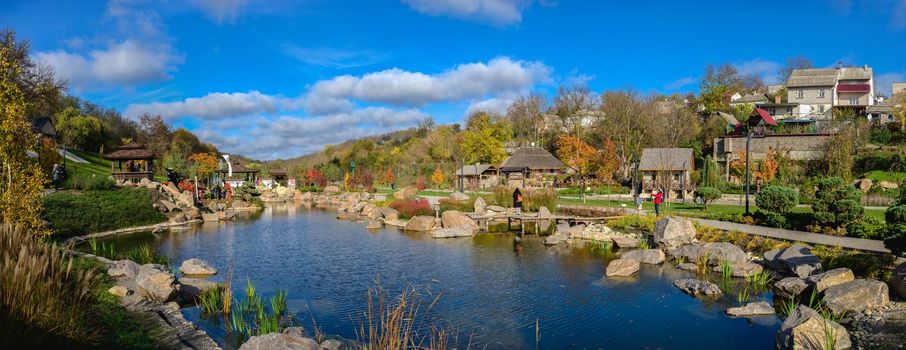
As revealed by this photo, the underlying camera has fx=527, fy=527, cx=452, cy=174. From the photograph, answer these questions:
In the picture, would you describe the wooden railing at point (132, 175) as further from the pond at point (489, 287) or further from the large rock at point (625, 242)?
the large rock at point (625, 242)

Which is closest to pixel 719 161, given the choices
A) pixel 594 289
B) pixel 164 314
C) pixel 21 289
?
pixel 594 289

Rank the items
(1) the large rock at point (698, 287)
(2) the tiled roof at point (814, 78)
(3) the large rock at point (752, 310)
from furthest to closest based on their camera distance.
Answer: (2) the tiled roof at point (814, 78) → (1) the large rock at point (698, 287) → (3) the large rock at point (752, 310)

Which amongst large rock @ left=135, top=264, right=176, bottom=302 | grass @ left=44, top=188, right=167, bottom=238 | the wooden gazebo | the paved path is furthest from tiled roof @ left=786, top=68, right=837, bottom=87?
large rock @ left=135, top=264, right=176, bottom=302

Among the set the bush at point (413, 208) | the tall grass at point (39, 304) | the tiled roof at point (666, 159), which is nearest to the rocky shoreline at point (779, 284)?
the tall grass at point (39, 304)

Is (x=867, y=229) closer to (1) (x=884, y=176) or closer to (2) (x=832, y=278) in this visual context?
Result: (2) (x=832, y=278)

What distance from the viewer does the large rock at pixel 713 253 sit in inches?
630

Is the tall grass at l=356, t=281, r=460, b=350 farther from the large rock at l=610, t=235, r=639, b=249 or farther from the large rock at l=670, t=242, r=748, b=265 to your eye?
the large rock at l=610, t=235, r=639, b=249

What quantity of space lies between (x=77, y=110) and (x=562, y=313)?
6554 cm

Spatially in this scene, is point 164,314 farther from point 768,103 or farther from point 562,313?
point 768,103

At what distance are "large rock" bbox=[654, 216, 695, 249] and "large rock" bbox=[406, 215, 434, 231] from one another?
11.5 m

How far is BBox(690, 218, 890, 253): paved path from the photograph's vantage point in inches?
577

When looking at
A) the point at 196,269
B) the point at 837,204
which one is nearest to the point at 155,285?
the point at 196,269

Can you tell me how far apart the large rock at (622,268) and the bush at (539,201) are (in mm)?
14200

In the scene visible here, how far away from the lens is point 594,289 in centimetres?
1442
